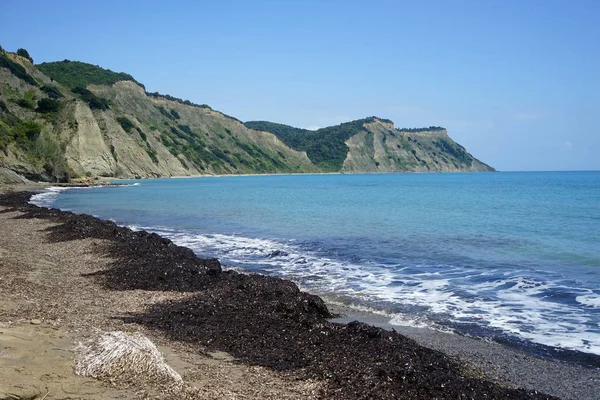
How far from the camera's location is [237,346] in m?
7.88

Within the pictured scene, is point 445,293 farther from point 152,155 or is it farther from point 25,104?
point 152,155

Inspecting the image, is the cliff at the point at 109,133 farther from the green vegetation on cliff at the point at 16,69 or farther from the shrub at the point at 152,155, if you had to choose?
the shrub at the point at 152,155

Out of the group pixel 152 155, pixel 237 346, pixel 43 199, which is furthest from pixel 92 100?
pixel 237 346

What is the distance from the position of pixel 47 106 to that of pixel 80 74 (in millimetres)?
60428

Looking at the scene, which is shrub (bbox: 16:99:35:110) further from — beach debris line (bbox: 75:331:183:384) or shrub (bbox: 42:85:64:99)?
beach debris line (bbox: 75:331:183:384)

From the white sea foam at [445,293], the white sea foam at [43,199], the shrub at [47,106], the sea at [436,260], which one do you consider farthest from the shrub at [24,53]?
the white sea foam at [445,293]

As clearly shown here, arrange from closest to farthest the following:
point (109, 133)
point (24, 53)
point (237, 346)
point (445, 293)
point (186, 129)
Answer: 1. point (237, 346)
2. point (445, 293)
3. point (109, 133)
4. point (24, 53)
5. point (186, 129)

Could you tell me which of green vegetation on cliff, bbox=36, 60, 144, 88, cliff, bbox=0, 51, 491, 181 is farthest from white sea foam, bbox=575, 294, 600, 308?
green vegetation on cliff, bbox=36, 60, 144, 88

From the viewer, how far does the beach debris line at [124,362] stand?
232 inches

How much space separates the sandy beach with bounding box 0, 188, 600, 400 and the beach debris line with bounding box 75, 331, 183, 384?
136 millimetres

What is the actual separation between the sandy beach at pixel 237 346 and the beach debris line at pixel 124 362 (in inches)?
5.4

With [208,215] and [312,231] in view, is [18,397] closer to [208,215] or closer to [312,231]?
[312,231]

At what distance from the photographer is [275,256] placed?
64.1ft

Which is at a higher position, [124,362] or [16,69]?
[16,69]
